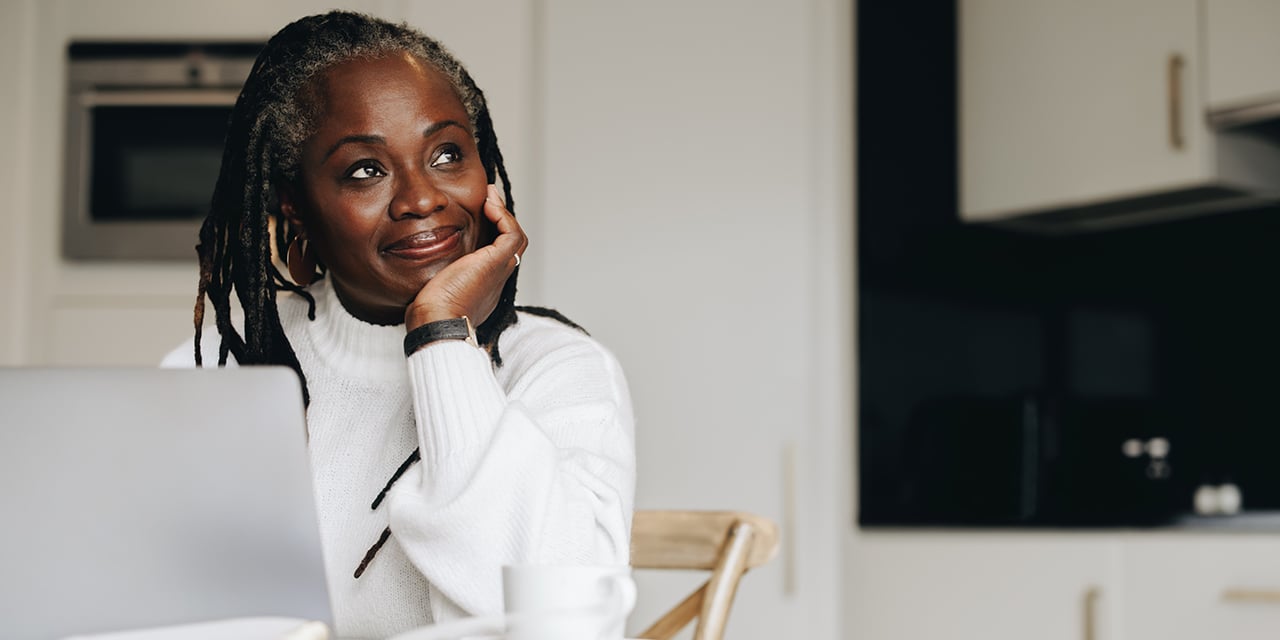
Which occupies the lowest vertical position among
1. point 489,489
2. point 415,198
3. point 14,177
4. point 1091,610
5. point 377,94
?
point 1091,610

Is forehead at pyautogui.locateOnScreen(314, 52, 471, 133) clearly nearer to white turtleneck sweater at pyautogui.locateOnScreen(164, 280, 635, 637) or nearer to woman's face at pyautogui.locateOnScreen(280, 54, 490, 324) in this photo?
woman's face at pyautogui.locateOnScreen(280, 54, 490, 324)

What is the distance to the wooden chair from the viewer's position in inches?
50.7

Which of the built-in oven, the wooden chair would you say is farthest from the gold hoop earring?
the built-in oven

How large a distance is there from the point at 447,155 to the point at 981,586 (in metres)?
1.57

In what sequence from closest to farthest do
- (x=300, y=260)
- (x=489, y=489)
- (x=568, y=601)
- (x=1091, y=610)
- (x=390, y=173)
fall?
(x=568, y=601) → (x=489, y=489) → (x=390, y=173) → (x=300, y=260) → (x=1091, y=610)

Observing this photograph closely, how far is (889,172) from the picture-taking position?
9.15ft

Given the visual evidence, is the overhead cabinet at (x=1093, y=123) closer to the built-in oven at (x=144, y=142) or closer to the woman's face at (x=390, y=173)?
the built-in oven at (x=144, y=142)

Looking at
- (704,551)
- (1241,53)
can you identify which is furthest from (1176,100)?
(704,551)

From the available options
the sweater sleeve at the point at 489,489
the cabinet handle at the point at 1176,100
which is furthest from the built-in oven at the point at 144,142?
the cabinet handle at the point at 1176,100

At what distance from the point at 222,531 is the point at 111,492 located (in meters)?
0.06

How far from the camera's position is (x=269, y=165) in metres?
1.32

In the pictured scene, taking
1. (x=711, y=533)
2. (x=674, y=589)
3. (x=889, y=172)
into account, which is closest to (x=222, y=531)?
(x=711, y=533)

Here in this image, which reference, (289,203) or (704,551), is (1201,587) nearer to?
(704,551)

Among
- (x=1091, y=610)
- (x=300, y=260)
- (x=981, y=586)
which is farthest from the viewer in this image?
(x=981, y=586)
